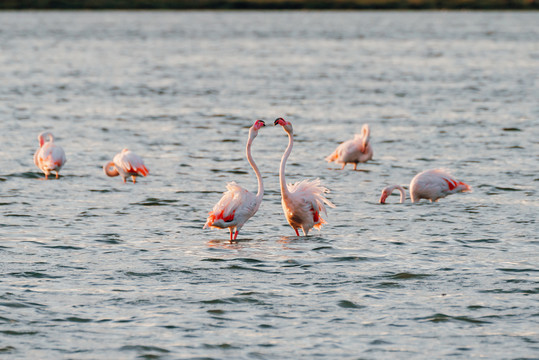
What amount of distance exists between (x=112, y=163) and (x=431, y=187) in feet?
20.9

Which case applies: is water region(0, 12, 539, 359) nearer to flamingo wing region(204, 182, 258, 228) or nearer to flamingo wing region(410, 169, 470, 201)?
flamingo wing region(410, 169, 470, 201)

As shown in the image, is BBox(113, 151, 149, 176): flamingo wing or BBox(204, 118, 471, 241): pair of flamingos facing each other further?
BBox(113, 151, 149, 176): flamingo wing

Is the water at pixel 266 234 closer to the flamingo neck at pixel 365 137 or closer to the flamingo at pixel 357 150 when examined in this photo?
the flamingo at pixel 357 150

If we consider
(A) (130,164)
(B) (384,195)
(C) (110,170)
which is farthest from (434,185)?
(C) (110,170)

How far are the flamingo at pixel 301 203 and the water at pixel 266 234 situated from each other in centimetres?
29

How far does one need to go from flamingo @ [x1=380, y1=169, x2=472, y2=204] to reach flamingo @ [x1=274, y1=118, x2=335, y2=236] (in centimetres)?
265

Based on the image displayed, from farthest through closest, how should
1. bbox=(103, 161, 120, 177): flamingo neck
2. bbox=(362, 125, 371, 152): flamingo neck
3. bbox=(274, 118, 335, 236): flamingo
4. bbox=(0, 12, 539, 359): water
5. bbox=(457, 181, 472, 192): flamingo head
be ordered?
1. bbox=(362, 125, 371, 152): flamingo neck
2. bbox=(103, 161, 120, 177): flamingo neck
3. bbox=(457, 181, 472, 192): flamingo head
4. bbox=(274, 118, 335, 236): flamingo
5. bbox=(0, 12, 539, 359): water

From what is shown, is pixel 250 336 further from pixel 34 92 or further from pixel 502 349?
pixel 34 92

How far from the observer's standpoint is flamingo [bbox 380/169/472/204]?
53.0ft

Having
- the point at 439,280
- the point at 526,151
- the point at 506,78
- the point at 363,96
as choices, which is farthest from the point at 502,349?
the point at 506,78

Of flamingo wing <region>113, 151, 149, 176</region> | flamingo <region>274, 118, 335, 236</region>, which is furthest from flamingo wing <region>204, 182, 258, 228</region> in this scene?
flamingo wing <region>113, 151, 149, 176</region>

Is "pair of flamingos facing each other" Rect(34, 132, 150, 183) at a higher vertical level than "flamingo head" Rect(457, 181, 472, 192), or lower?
higher

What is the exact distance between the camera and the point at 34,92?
1335 inches

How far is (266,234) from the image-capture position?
13.9 m
